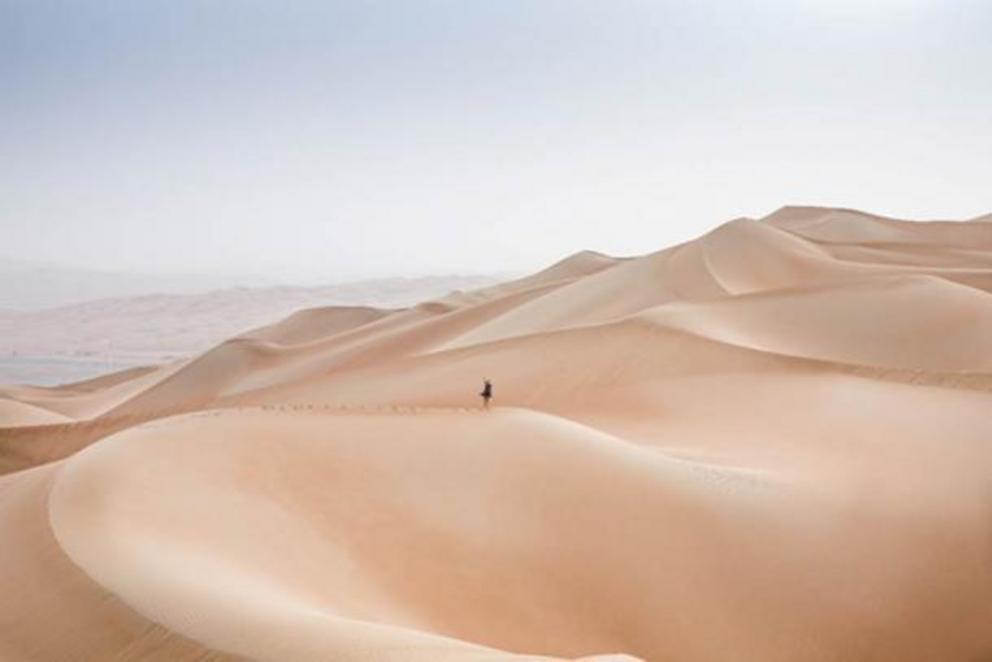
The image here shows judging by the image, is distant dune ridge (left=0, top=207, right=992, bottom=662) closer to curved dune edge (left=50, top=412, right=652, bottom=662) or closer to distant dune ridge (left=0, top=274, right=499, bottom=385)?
curved dune edge (left=50, top=412, right=652, bottom=662)

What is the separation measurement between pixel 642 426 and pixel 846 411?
3003 millimetres

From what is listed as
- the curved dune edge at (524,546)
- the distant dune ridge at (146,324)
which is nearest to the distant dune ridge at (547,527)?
the curved dune edge at (524,546)

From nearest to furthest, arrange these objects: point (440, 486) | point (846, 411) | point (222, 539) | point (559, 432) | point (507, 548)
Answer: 1. point (222, 539)
2. point (507, 548)
3. point (440, 486)
4. point (559, 432)
5. point (846, 411)

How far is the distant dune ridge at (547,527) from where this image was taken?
18.5 feet

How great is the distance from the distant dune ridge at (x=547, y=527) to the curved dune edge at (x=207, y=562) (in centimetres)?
3

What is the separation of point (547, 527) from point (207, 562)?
3118 millimetres

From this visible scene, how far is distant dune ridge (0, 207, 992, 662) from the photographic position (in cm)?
563

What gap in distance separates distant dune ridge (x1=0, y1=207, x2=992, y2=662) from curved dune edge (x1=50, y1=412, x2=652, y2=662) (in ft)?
0.09

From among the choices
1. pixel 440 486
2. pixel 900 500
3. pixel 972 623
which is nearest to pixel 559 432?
pixel 440 486

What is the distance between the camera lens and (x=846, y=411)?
12.2m

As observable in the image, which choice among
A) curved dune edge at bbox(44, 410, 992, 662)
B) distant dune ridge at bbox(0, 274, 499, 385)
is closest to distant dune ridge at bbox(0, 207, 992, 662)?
curved dune edge at bbox(44, 410, 992, 662)

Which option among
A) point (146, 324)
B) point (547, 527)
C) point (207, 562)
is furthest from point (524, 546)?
point (146, 324)

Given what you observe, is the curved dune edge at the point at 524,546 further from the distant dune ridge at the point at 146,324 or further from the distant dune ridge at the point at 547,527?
the distant dune ridge at the point at 146,324

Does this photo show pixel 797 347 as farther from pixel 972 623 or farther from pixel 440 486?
pixel 440 486
